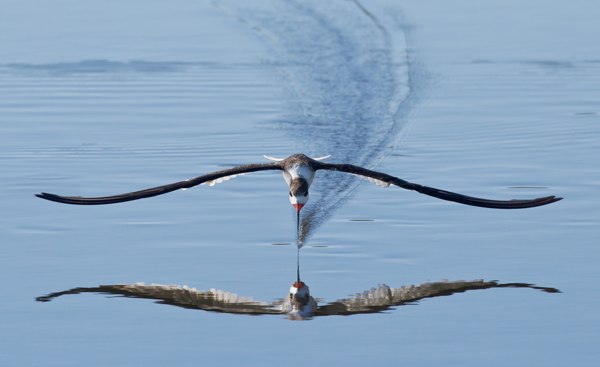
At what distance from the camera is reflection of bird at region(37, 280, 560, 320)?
10945 mm

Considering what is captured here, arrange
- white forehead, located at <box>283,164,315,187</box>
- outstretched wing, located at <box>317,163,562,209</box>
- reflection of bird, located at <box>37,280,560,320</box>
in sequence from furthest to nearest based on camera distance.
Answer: white forehead, located at <box>283,164,315,187</box>
outstretched wing, located at <box>317,163,562,209</box>
reflection of bird, located at <box>37,280,560,320</box>

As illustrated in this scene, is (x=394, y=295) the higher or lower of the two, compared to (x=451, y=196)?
lower

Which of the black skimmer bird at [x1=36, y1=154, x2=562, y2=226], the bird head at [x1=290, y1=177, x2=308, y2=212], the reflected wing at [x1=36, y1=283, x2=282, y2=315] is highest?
the black skimmer bird at [x1=36, y1=154, x2=562, y2=226]

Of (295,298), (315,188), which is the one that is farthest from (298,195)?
(315,188)

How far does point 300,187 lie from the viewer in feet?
42.7

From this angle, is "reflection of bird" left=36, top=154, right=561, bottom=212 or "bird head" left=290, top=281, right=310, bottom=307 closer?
"bird head" left=290, top=281, right=310, bottom=307

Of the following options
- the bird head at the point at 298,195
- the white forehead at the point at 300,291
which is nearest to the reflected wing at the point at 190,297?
the white forehead at the point at 300,291

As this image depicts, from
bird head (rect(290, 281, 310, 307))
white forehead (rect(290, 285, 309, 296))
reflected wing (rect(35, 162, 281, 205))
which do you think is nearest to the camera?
bird head (rect(290, 281, 310, 307))

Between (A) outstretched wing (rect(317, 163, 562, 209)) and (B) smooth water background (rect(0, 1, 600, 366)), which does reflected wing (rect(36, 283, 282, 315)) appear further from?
(A) outstretched wing (rect(317, 163, 562, 209))

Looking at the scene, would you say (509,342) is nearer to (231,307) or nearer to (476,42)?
(231,307)

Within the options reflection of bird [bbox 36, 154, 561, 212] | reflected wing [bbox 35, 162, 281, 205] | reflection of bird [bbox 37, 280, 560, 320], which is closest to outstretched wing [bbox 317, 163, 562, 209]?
reflection of bird [bbox 36, 154, 561, 212]

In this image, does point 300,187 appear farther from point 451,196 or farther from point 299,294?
point 451,196

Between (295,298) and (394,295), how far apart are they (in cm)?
124

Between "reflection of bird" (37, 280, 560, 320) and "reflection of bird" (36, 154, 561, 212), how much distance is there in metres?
1.79
